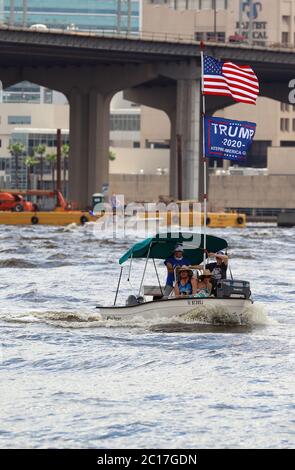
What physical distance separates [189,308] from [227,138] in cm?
537

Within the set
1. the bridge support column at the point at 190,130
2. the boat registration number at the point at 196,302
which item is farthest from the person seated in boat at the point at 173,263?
→ the bridge support column at the point at 190,130

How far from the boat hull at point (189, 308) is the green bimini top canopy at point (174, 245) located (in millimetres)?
1632

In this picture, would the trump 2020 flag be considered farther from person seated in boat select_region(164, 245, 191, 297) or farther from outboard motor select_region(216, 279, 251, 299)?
outboard motor select_region(216, 279, 251, 299)

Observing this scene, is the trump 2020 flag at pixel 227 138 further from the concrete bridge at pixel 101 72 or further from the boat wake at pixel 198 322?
the concrete bridge at pixel 101 72

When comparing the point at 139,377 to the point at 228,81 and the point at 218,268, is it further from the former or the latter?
the point at 228,81

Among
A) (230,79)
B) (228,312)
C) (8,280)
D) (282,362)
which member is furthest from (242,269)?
(282,362)

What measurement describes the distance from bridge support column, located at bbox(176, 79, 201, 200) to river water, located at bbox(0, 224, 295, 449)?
3841 inches

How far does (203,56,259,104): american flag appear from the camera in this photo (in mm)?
38906

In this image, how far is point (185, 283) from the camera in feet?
113

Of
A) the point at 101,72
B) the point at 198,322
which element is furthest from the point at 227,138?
the point at 101,72

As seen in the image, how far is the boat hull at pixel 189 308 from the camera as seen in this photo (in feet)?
112

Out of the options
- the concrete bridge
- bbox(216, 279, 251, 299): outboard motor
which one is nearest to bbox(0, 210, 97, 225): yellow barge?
the concrete bridge

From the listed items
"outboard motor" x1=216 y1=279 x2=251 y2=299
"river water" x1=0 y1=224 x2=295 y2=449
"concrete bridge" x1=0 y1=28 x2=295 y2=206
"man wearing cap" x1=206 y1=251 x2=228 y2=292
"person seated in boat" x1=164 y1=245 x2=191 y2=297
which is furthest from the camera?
"concrete bridge" x1=0 y1=28 x2=295 y2=206

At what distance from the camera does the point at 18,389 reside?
26.4 metres
